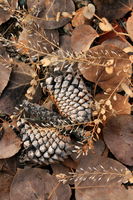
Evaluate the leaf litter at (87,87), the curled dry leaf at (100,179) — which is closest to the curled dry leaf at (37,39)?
the leaf litter at (87,87)

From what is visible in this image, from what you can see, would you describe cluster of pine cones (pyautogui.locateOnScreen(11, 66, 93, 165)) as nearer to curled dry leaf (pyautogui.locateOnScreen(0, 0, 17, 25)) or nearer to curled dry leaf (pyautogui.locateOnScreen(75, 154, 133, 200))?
curled dry leaf (pyautogui.locateOnScreen(75, 154, 133, 200))

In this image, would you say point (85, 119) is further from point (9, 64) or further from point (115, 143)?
point (9, 64)

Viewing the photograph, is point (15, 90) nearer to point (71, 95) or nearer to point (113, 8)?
point (71, 95)

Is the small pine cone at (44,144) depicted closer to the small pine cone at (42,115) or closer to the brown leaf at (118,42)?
the small pine cone at (42,115)

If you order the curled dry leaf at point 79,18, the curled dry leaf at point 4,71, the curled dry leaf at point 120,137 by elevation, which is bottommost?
the curled dry leaf at point 120,137

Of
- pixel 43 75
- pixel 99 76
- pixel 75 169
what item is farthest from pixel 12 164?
pixel 99 76

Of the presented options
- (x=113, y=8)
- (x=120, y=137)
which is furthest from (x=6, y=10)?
(x=120, y=137)
